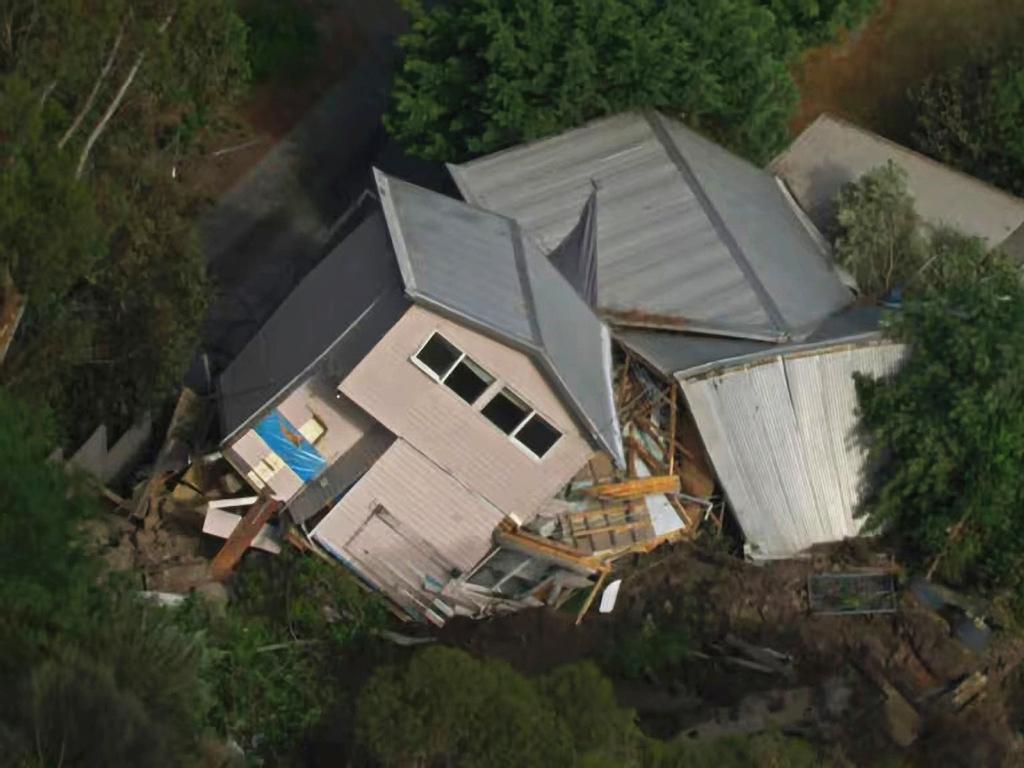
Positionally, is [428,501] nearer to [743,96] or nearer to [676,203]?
[676,203]

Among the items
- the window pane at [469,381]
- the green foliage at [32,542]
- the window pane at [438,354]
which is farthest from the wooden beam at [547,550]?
the green foliage at [32,542]

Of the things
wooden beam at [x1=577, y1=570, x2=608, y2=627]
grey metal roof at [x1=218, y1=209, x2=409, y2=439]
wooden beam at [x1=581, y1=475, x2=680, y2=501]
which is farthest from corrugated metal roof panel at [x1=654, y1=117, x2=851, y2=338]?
grey metal roof at [x1=218, y1=209, x2=409, y2=439]

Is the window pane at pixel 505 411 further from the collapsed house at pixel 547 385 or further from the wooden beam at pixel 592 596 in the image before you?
the wooden beam at pixel 592 596

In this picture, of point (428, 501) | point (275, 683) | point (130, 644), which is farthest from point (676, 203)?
point (130, 644)

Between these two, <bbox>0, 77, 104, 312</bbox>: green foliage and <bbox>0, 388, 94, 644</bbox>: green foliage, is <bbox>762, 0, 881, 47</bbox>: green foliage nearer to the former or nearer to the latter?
<bbox>0, 77, 104, 312</bbox>: green foliage

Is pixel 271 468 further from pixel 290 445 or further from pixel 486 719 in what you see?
pixel 486 719

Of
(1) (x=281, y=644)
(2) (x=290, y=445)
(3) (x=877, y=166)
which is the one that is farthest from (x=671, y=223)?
(1) (x=281, y=644)
